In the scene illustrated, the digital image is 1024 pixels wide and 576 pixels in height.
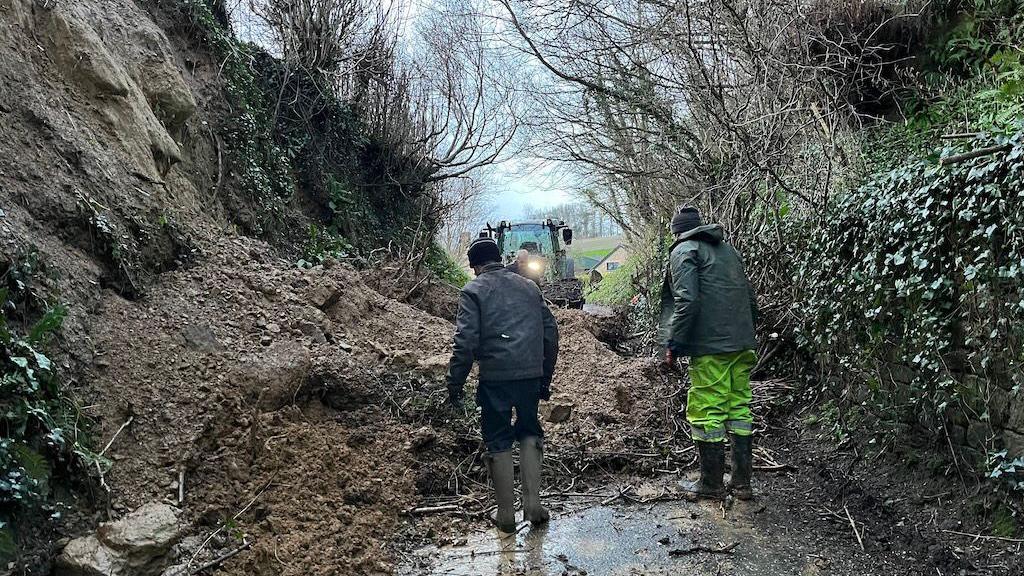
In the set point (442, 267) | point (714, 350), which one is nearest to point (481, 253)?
point (714, 350)

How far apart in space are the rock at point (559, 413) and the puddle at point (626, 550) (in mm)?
1657

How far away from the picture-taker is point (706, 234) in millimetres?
5152

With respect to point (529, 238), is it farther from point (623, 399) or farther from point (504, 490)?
point (504, 490)

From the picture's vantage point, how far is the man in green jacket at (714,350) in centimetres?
493

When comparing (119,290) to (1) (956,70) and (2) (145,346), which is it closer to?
(2) (145,346)

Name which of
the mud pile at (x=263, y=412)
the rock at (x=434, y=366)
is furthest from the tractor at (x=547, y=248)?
the mud pile at (x=263, y=412)

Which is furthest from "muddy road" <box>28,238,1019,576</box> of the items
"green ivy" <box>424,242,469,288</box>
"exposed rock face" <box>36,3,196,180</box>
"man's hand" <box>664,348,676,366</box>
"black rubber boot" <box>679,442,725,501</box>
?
"green ivy" <box>424,242,469,288</box>

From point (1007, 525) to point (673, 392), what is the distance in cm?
355

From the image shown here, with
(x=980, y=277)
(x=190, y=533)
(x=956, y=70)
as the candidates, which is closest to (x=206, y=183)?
(x=190, y=533)

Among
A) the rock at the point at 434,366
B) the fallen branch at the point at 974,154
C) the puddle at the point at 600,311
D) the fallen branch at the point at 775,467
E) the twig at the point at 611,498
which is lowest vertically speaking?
the fallen branch at the point at 775,467

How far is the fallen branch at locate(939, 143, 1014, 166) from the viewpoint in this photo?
3.82m

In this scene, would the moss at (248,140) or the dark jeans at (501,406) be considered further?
the moss at (248,140)

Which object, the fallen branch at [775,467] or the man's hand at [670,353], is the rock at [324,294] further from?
the fallen branch at [775,467]

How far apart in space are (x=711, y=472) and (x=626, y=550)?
41.9 inches
